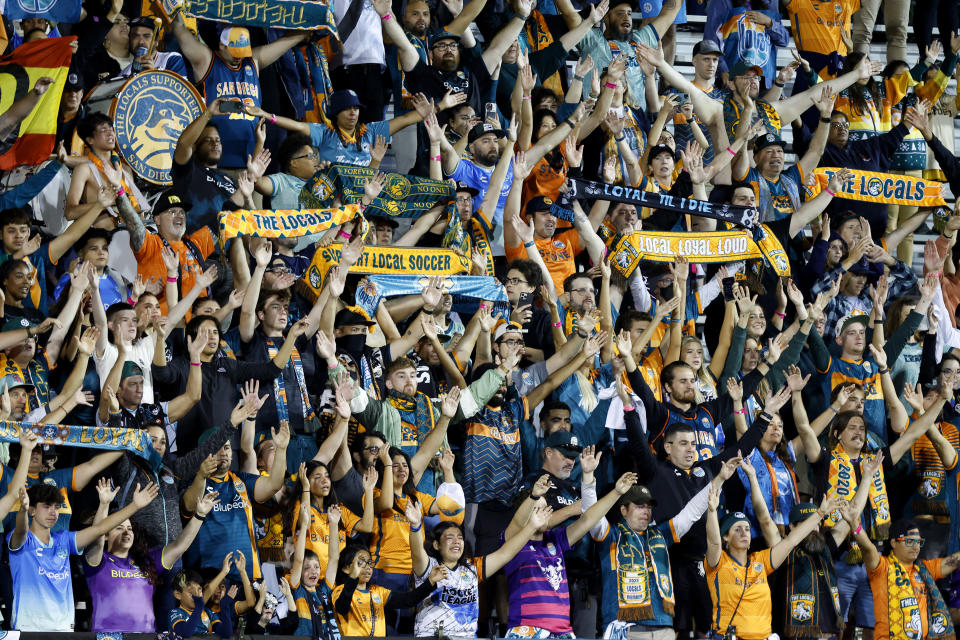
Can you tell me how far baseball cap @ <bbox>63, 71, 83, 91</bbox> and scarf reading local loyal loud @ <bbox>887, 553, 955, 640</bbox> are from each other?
22.1 feet

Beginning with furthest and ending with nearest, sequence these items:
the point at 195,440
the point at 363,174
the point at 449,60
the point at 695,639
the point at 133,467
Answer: the point at 449,60 < the point at 363,174 < the point at 695,639 < the point at 195,440 < the point at 133,467

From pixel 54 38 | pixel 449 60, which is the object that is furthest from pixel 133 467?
pixel 449 60

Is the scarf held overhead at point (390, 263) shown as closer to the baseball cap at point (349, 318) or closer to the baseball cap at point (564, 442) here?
the baseball cap at point (349, 318)

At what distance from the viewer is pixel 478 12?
50.1 ft

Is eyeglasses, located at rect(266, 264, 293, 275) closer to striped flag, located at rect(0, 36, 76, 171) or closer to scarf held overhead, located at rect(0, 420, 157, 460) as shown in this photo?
striped flag, located at rect(0, 36, 76, 171)

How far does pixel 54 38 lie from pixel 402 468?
407 cm

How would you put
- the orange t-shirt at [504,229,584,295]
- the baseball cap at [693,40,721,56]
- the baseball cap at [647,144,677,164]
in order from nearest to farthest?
the orange t-shirt at [504,229,584,295]
the baseball cap at [647,144,677,164]
the baseball cap at [693,40,721,56]

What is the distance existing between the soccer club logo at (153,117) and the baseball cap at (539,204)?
8.78ft

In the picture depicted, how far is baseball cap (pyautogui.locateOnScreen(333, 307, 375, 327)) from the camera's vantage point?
12.6m

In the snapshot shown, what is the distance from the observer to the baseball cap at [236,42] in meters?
14.0

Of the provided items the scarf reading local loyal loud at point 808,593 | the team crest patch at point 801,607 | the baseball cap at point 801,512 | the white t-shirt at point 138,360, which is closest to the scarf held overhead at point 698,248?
the baseball cap at point 801,512

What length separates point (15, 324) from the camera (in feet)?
37.2

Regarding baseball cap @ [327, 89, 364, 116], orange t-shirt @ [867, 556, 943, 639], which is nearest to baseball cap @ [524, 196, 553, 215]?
baseball cap @ [327, 89, 364, 116]

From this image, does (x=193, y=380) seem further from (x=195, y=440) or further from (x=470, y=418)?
(x=470, y=418)
